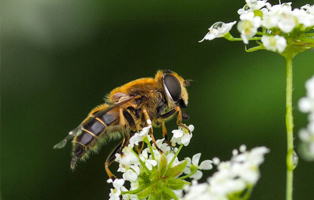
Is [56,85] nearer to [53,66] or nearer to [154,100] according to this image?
[53,66]

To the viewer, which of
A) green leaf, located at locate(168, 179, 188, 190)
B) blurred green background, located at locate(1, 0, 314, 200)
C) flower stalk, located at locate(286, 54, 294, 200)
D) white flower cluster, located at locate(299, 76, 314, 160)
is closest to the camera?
white flower cluster, located at locate(299, 76, 314, 160)

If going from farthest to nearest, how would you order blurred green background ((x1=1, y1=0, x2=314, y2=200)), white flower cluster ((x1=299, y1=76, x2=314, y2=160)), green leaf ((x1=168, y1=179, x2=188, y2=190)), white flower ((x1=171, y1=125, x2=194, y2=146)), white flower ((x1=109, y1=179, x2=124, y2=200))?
blurred green background ((x1=1, y1=0, x2=314, y2=200)), white flower ((x1=171, y1=125, x2=194, y2=146)), green leaf ((x1=168, y1=179, x2=188, y2=190)), white flower ((x1=109, y1=179, x2=124, y2=200)), white flower cluster ((x1=299, y1=76, x2=314, y2=160))

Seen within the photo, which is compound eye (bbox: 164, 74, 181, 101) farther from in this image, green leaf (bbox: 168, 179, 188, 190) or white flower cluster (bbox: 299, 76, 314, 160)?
white flower cluster (bbox: 299, 76, 314, 160)

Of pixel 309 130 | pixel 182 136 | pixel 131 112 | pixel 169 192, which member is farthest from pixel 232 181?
pixel 131 112

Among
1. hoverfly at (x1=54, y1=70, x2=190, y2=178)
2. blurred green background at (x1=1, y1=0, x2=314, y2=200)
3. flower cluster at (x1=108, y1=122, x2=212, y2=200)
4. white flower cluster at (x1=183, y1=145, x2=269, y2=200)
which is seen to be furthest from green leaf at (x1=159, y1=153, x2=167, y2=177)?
blurred green background at (x1=1, y1=0, x2=314, y2=200)

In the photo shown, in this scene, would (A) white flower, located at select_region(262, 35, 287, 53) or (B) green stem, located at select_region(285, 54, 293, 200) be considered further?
(A) white flower, located at select_region(262, 35, 287, 53)

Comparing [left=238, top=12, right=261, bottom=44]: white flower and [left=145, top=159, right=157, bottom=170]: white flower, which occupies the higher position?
[left=238, top=12, right=261, bottom=44]: white flower

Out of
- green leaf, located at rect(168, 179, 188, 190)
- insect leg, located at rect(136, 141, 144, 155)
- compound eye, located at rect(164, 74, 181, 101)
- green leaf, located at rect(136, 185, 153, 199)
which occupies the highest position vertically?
compound eye, located at rect(164, 74, 181, 101)
